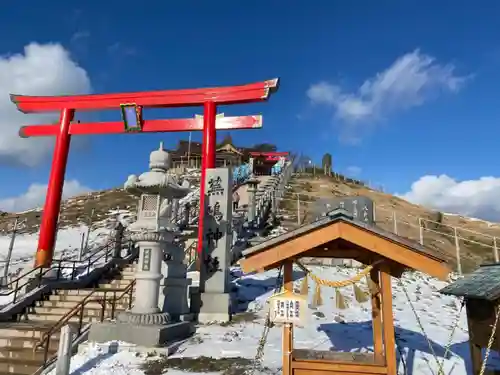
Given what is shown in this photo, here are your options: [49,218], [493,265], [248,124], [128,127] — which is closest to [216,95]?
[248,124]

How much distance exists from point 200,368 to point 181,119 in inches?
564

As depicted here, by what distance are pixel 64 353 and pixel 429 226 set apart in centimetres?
2954

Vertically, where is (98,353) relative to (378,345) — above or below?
below

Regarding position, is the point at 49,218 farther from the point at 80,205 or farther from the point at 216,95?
the point at 80,205

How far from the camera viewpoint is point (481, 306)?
5469 mm

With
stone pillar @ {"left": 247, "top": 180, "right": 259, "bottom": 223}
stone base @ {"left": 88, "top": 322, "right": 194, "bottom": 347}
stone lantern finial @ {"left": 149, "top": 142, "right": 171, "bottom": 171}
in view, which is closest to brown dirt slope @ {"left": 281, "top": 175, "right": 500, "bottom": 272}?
stone pillar @ {"left": 247, "top": 180, "right": 259, "bottom": 223}

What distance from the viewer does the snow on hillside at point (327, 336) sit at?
671cm

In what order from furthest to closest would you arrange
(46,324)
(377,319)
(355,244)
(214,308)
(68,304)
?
(68,304)
(214,308)
(46,324)
(377,319)
(355,244)

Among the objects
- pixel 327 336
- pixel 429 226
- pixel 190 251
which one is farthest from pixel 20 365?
pixel 429 226

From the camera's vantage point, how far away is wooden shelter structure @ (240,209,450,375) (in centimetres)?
475

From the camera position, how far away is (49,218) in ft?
54.4

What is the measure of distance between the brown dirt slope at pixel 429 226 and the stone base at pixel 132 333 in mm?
4275

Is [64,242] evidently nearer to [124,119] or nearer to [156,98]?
[124,119]

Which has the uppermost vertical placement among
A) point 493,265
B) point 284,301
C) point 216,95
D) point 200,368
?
point 216,95
